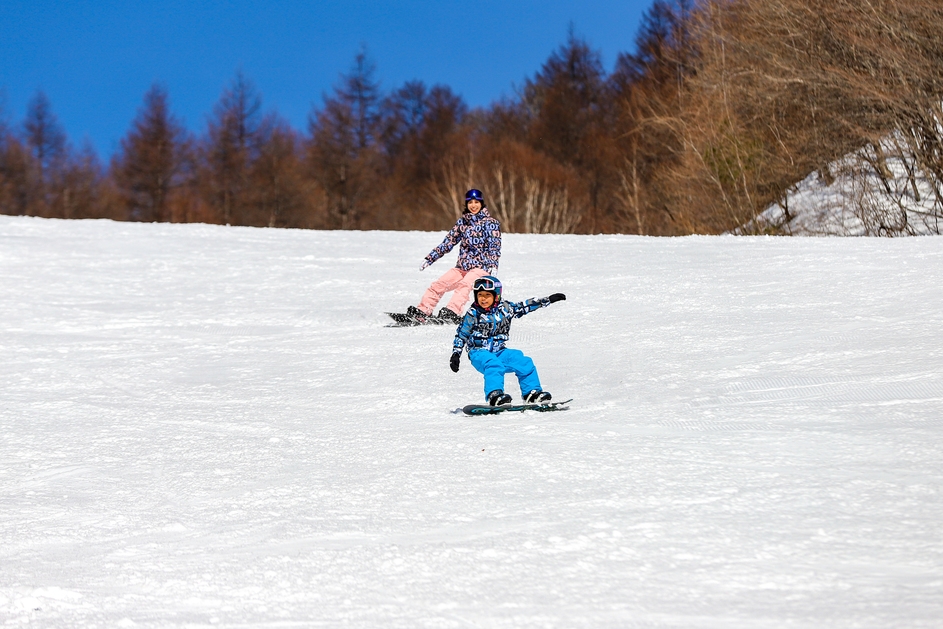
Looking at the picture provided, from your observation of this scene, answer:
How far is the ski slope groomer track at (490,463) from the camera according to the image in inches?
149

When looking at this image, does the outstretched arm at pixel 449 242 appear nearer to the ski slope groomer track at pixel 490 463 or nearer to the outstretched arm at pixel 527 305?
the ski slope groomer track at pixel 490 463

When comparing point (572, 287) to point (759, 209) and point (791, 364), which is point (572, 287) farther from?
point (759, 209)

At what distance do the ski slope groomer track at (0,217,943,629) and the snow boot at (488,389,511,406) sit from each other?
0.16 m

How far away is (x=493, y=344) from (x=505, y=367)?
7.8 inches

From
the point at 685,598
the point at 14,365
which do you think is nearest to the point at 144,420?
the point at 14,365

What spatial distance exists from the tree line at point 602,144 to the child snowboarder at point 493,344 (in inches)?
742

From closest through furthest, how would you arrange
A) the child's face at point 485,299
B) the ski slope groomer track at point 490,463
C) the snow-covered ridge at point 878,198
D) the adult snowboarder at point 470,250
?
the ski slope groomer track at point 490,463
the child's face at point 485,299
the adult snowboarder at point 470,250
the snow-covered ridge at point 878,198

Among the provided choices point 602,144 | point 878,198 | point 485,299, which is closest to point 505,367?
point 485,299

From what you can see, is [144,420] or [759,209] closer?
[144,420]

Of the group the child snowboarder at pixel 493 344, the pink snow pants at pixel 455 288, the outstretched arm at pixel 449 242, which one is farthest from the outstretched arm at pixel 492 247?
the child snowboarder at pixel 493 344

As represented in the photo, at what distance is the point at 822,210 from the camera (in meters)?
25.5

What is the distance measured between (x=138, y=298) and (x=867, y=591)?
40.6 feet

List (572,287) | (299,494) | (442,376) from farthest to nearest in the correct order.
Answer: (572,287)
(442,376)
(299,494)

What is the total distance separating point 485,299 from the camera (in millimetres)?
7590
